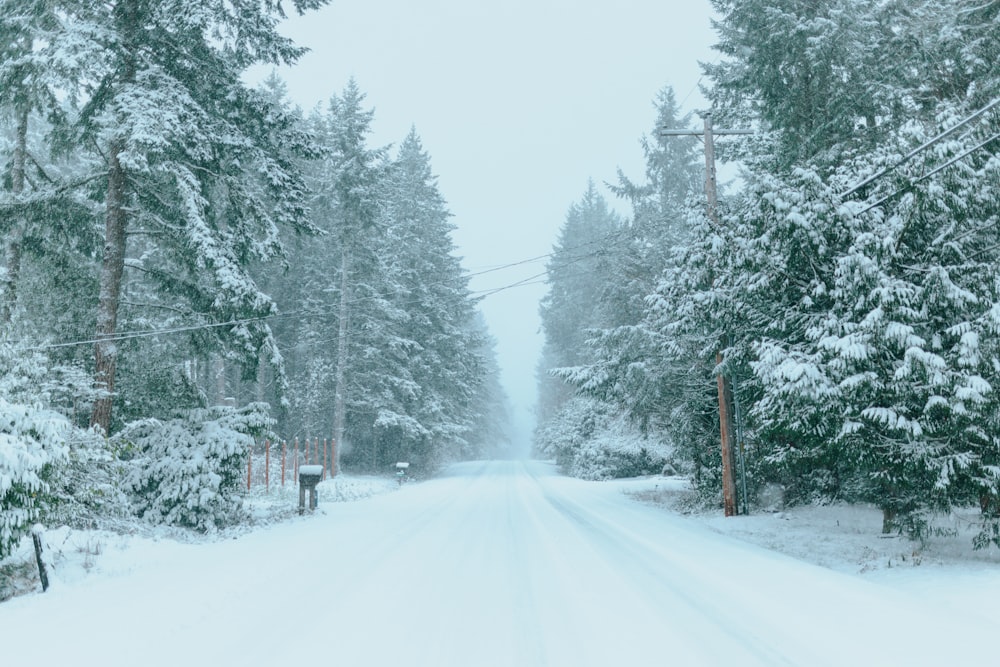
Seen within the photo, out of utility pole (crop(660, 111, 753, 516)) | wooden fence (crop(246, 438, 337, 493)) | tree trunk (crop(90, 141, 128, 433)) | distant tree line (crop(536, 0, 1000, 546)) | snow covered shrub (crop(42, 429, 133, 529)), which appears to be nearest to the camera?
snow covered shrub (crop(42, 429, 133, 529))

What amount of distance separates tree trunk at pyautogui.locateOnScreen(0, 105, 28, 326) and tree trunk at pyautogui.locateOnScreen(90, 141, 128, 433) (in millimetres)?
1561

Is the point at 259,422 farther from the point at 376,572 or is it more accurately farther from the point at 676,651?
the point at 676,651

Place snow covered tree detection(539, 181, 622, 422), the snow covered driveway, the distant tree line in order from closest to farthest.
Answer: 1. the snow covered driveway
2. the distant tree line
3. snow covered tree detection(539, 181, 622, 422)

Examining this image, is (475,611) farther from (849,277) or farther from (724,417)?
(724,417)

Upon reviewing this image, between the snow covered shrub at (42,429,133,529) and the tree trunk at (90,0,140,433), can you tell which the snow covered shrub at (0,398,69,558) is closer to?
the snow covered shrub at (42,429,133,529)

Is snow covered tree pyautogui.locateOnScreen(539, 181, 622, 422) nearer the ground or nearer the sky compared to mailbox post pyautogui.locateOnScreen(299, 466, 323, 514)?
nearer the sky

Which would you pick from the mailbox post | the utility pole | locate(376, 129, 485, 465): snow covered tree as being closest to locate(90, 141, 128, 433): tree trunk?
the mailbox post

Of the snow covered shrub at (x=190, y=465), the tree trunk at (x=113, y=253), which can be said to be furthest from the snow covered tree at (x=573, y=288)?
the tree trunk at (x=113, y=253)

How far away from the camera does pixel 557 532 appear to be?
11648 mm

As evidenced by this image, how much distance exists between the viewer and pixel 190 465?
11133mm

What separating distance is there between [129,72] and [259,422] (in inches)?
304

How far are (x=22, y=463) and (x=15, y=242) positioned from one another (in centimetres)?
926

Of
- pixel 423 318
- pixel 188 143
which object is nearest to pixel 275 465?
pixel 423 318

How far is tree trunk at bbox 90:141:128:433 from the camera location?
11562 millimetres
